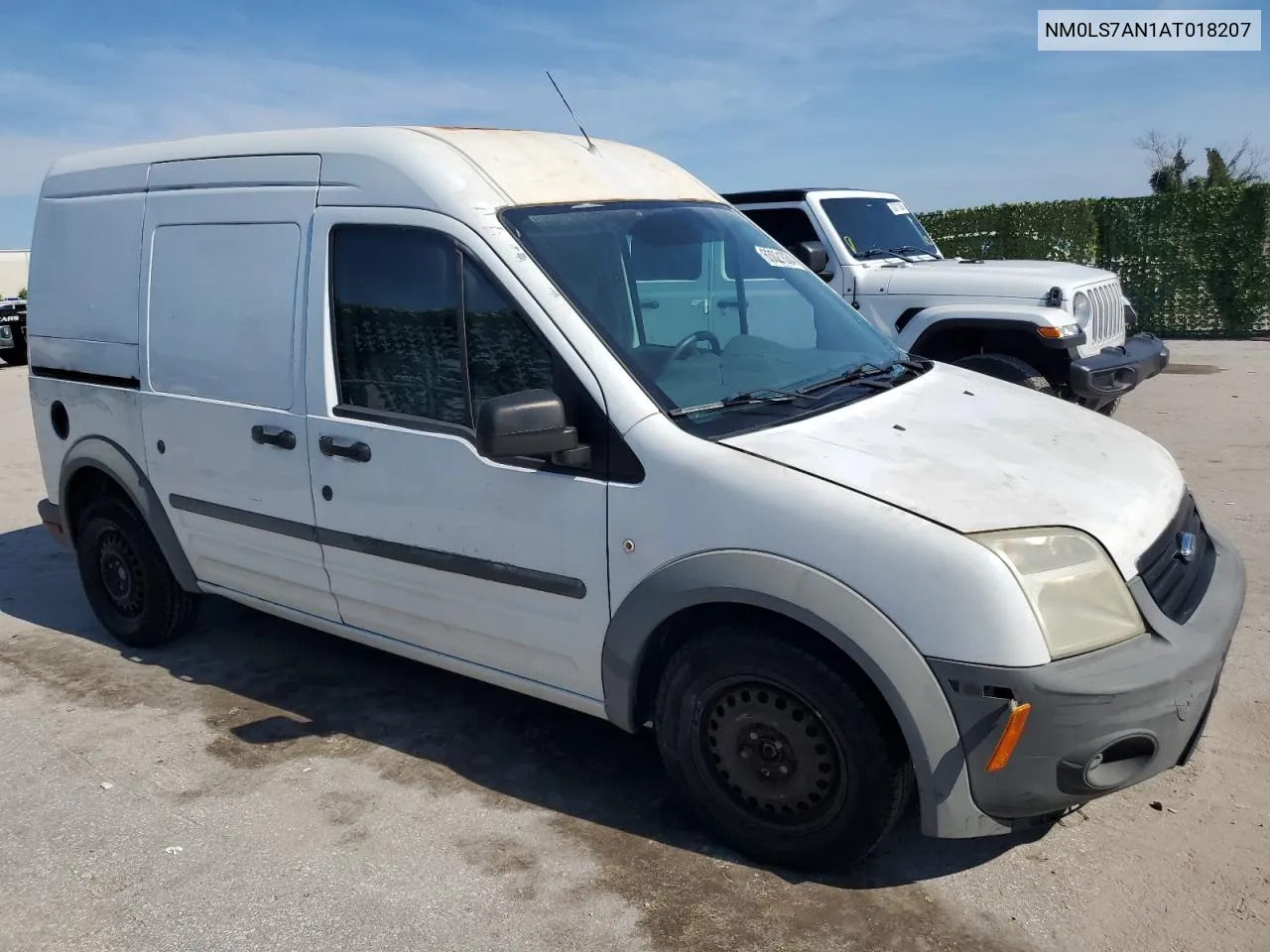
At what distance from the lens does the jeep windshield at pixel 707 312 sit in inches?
130

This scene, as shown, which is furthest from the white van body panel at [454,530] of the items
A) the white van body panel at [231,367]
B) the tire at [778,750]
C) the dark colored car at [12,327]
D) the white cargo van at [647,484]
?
the dark colored car at [12,327]

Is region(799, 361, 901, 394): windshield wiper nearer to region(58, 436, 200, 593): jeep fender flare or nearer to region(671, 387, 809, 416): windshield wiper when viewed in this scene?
region(671, 387, 809, 416): windshield wiper

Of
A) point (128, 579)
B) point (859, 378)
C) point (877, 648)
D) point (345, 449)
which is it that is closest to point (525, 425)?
point (345, 449)

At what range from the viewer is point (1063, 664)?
2.64m

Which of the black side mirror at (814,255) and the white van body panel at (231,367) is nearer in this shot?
the white van body panel at (231,367)

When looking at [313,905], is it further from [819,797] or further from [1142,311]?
[1142,311]

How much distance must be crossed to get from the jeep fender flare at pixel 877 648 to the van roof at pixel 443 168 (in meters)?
1.44

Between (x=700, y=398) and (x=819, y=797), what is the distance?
1.20 m

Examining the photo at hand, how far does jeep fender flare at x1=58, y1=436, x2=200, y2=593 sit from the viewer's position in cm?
466

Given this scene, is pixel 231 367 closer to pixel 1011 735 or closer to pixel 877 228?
pixel 1011 735

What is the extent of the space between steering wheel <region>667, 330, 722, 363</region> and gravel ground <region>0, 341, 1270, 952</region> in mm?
1450

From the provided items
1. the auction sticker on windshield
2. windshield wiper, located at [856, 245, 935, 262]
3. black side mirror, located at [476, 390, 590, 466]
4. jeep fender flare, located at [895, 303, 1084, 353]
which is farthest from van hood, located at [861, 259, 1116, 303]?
black side mirror, located at [476, 390, 590, 466]

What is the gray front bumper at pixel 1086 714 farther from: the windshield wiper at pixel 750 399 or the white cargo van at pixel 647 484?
the windshield wiper at pixel 750 399

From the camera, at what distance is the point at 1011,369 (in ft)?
25.0
